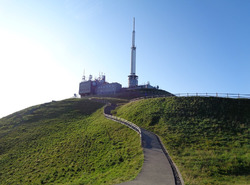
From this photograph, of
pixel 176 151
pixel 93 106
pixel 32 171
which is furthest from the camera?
pixel 93 106

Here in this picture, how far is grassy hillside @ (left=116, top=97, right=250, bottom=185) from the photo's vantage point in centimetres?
1884

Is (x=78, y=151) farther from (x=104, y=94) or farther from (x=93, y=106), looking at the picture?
(x=104, y=94)

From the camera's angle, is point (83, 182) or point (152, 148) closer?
point (83, 182)

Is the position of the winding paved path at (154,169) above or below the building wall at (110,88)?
below

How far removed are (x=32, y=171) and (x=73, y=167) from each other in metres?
6.13

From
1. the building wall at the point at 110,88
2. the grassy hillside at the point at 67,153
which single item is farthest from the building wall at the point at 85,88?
the grassy hillside at the point at 67,153

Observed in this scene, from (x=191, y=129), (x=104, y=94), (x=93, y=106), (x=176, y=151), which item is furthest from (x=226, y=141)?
(x=104, y=94)

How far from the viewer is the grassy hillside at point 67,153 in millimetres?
21067

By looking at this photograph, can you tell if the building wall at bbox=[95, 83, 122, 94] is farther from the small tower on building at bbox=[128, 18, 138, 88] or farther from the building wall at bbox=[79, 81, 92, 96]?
the small tower on building at bbox=[128, 18, 138, 88]

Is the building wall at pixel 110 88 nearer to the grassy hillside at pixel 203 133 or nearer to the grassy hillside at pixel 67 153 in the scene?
the grassy hillside at pixel 67 153

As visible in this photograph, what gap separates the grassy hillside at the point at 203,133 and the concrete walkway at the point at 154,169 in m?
1.34

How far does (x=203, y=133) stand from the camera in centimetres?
3058

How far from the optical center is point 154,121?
38.6m

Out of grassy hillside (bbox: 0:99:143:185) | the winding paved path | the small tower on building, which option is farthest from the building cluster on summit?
the winding paved path
